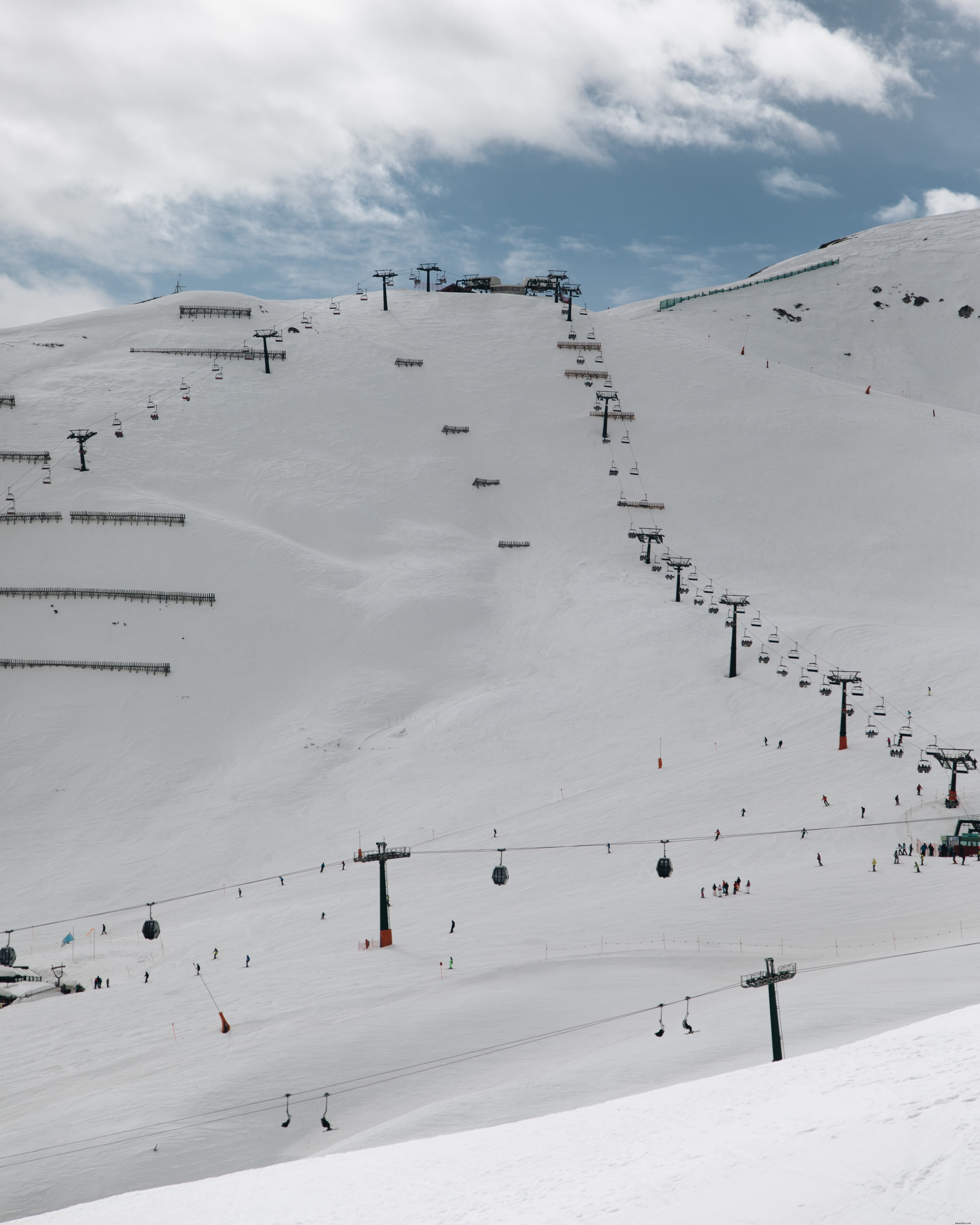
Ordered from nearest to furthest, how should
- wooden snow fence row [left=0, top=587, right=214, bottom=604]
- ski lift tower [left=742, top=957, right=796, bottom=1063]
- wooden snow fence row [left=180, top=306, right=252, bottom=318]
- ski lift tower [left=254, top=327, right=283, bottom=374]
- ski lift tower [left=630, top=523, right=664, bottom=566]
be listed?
ski lift tower [left=742, top=957, right=796, bottom=1063] < wooden snow fence row [left=0, top=587, right=214, bottom=604] < ski lift tower [left=630, top=523, right=664, bottom=566] < ski lift tower [left=254, top=327, right=283, bottom=374] < wooden snow fence row [left=180, top=306, right=252, bottom=318]

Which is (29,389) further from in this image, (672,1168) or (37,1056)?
(672,1168)

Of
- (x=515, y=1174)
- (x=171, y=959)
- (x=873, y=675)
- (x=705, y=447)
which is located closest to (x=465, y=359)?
(x=705, y=447)

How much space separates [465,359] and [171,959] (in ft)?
223

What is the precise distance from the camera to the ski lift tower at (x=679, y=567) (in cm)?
6319

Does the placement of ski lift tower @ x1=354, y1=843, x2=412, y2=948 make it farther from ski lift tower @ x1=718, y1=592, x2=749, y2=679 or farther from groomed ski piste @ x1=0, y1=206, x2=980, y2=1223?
ski lift tower @ x1=718, y1=592, x2=749, y2=679

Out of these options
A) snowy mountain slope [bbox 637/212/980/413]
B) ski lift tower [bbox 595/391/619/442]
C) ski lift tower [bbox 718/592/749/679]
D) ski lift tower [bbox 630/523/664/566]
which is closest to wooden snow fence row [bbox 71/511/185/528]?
ski lift tower [bbox 630/523/664/566]

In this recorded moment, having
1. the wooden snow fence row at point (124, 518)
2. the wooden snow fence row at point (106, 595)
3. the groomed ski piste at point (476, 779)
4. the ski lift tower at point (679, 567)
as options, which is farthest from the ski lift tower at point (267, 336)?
the ski lift tower at point (679, 567)

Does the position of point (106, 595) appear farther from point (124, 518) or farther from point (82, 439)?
point (82, 439)

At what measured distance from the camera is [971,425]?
8556 cm

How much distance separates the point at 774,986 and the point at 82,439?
202 feet

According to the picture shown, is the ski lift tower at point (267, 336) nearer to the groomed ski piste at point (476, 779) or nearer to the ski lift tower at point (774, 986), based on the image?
the groomed ski piste at point (476, 779)

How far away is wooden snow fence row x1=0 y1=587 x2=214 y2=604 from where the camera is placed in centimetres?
6053

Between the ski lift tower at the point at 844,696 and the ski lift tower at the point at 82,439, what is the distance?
4863 cm

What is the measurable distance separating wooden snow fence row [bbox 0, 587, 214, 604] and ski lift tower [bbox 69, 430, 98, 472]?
1264 centimetres
